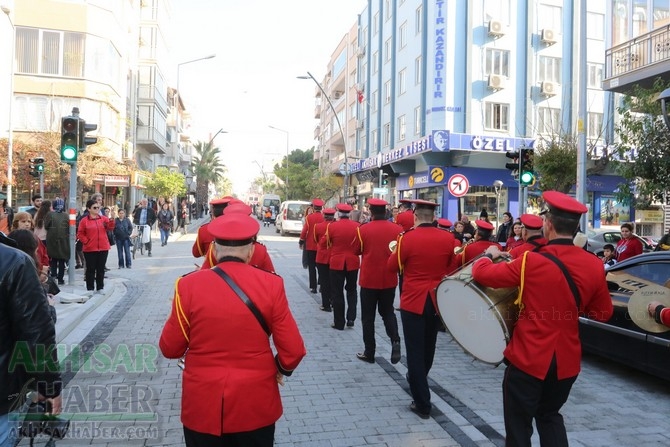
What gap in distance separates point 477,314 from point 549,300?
51cm

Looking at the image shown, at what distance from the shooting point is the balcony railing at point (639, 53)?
13.1 m

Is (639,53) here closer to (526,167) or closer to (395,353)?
(526,167)

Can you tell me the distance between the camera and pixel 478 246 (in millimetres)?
5992

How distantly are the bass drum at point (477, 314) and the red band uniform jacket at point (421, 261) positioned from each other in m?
0.94

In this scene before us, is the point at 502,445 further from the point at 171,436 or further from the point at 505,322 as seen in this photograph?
the point at 171,436

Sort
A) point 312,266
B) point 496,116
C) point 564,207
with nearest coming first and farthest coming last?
point 564,207 < point 312,266 < point 496,116

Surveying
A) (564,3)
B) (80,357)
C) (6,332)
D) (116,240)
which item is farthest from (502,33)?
(6,332)

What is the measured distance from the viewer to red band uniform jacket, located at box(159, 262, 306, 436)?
8.10 ft

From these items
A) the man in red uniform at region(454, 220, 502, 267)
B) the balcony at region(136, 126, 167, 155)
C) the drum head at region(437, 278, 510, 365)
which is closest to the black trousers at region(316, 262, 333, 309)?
the man in red uniform at region(454, 220, 502, 267)

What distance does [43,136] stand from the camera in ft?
76.4

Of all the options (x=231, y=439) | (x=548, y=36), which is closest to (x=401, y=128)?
(x=548, y=36)

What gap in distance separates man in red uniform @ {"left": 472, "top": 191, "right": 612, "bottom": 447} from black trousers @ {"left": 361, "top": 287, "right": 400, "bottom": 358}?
3.07 m

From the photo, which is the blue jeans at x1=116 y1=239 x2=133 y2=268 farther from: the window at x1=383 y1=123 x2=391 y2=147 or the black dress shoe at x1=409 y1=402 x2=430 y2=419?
the window at x1=383 y1=123 x2=391 y2=147

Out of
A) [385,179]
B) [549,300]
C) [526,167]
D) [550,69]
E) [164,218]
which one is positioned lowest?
[549,300]
